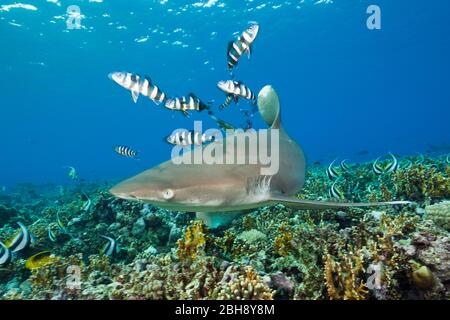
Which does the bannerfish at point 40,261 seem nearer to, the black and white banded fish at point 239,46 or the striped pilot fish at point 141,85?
the striped pilot fish at point 141,85

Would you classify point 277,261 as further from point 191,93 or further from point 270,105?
point 191,93

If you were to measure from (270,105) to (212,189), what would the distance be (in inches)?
108

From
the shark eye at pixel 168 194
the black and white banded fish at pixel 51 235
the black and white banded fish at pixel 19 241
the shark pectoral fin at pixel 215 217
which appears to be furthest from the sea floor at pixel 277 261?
the shark eye at pixel 168 194

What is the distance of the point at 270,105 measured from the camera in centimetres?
548

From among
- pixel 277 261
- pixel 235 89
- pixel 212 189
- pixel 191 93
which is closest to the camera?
pixel 212 189

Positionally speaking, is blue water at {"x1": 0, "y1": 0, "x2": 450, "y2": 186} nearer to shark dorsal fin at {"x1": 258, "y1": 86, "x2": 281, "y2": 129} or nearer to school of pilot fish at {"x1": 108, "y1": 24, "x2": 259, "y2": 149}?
school of pilot fish at {"x1": 108, "y1": 24, "x2": 259, "y2": 149}

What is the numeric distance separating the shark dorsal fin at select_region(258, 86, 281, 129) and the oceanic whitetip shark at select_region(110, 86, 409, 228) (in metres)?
1.07

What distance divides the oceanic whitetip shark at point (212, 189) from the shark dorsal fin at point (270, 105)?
1.07 meters

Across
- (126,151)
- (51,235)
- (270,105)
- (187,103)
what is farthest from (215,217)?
(126,151)

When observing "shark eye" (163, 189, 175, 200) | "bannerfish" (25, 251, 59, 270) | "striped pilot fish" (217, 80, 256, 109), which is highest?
"striped pilot fish" (217, 80, 256, 109)

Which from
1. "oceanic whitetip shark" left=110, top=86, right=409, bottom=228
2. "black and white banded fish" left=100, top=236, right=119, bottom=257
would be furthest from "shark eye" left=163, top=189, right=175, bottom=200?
"black and white banded fish" left=100, top=236, right=119, bottom=257

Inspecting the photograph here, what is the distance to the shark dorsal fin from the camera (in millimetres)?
5374

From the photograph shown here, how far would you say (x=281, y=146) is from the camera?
4781 millimetres

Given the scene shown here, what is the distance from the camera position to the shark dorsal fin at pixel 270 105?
212 inches
